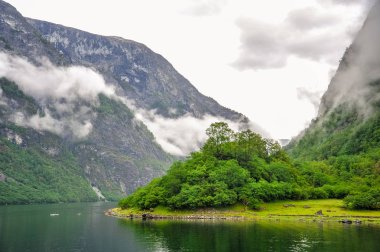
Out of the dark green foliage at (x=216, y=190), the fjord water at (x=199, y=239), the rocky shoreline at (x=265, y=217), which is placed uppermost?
the dark green foliage at (x=216, y=190)

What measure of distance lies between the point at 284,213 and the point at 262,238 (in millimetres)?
66308

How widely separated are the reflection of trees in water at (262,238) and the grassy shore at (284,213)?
25.7 meters

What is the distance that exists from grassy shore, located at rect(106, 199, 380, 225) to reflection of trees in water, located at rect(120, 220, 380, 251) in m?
25.7

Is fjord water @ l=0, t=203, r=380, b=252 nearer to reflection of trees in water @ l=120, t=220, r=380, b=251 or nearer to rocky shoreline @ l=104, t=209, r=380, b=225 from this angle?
reflection of trees in water @ l=120, t=220, r=380, b=251

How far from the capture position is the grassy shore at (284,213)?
14775 cm

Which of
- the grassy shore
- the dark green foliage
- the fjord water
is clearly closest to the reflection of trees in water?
the fjord water

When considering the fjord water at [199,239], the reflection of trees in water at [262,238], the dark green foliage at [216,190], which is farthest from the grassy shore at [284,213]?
the fjord water at [199,239]

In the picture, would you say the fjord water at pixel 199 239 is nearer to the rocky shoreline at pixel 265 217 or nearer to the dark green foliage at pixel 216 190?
the rocky shoreline at pixel 265 217

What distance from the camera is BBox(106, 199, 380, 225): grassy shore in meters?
148

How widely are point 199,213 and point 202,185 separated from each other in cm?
1509

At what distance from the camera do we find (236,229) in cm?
11906

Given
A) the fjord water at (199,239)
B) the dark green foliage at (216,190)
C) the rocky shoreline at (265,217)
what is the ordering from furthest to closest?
the dark green foliage at (216,190), the rocky shoreline at (265,217), the fjord water at (199,239)

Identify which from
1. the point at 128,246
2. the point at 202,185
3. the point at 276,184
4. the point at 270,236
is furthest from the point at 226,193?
the point at 128,246

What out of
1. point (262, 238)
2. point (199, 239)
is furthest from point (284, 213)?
point (199, 239)
